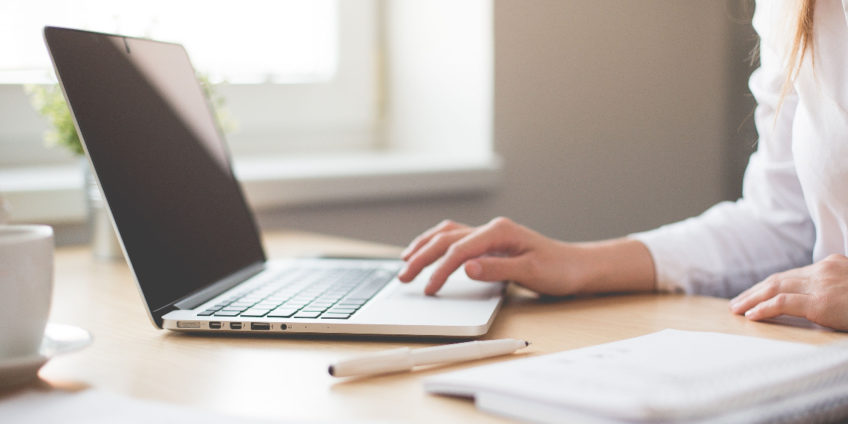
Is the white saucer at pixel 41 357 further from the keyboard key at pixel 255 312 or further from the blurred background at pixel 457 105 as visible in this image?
the blurred background at pixel 457 105

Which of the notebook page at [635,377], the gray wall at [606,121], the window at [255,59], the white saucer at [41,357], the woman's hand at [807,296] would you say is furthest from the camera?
the gray wall at [606,121]

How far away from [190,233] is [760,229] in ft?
2.01

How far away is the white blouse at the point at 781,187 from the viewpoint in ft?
2.50

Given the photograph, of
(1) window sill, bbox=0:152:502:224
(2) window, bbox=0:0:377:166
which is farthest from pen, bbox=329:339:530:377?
(2) window, bbox=0:0:377:166

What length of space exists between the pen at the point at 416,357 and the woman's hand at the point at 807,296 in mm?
229

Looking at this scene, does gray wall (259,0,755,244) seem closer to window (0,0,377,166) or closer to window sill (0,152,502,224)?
window sill (0,152,502,224)

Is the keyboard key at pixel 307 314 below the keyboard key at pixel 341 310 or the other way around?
the other way around

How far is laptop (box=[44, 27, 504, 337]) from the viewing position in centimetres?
65

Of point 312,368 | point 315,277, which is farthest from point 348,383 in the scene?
point 315,277

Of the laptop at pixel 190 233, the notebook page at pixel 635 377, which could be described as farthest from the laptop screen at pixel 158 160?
the notebook page at pixel 635 377

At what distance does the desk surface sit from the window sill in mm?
337

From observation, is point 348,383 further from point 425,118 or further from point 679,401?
point 425,118

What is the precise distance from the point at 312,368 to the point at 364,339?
90 mm

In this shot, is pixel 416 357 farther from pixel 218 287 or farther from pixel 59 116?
pixel 59 116
